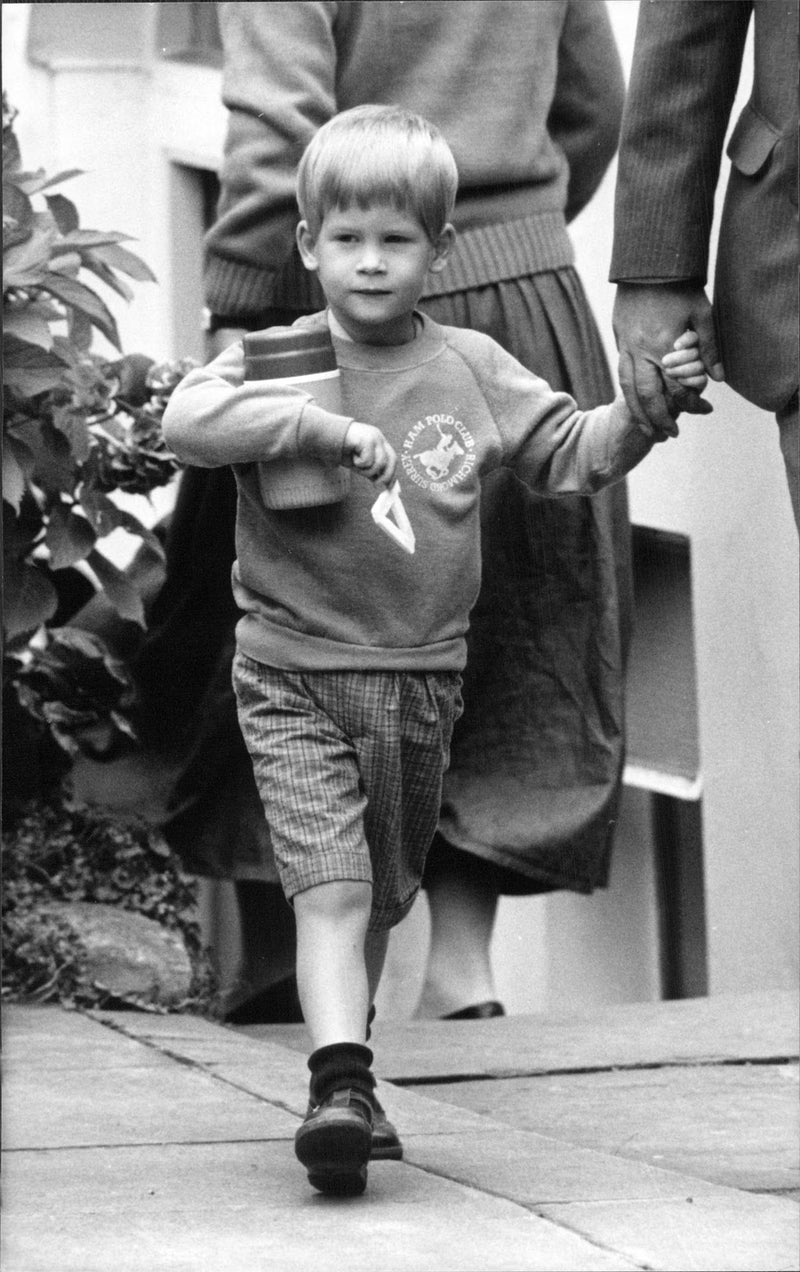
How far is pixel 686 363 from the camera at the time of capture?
256 cm

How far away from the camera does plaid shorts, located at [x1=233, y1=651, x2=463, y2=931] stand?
2.59 m

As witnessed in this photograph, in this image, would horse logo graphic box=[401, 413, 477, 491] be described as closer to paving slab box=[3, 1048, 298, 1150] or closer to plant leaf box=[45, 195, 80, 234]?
paving slab box=[3, 1048, 298, 1150]

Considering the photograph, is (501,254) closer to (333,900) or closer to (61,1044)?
(61,1044)

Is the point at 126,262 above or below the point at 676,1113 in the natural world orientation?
above

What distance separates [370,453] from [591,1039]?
5.00ft

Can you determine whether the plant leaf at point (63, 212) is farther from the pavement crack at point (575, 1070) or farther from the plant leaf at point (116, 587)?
the pavement crack at point (575, 1070)

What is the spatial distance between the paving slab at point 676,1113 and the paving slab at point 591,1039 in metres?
0.06

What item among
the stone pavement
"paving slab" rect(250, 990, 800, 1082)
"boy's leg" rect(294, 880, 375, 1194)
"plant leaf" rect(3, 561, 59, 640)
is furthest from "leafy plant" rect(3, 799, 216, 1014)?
"boy's leg" rect(294, 880, 375, 1194)

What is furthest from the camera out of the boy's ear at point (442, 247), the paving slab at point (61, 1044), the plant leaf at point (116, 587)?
the plant leaf at point (116, 587)

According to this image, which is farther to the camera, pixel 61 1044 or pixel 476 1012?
pixel 476 1012

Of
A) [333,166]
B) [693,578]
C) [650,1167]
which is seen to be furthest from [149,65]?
[650,1167]

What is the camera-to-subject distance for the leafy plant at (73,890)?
3.84m

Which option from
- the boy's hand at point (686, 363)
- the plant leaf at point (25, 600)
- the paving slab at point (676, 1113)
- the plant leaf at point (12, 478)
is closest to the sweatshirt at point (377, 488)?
the boy's hand at point (686, 363)

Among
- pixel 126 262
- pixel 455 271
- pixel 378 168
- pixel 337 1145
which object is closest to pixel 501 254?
pixel 455 271
